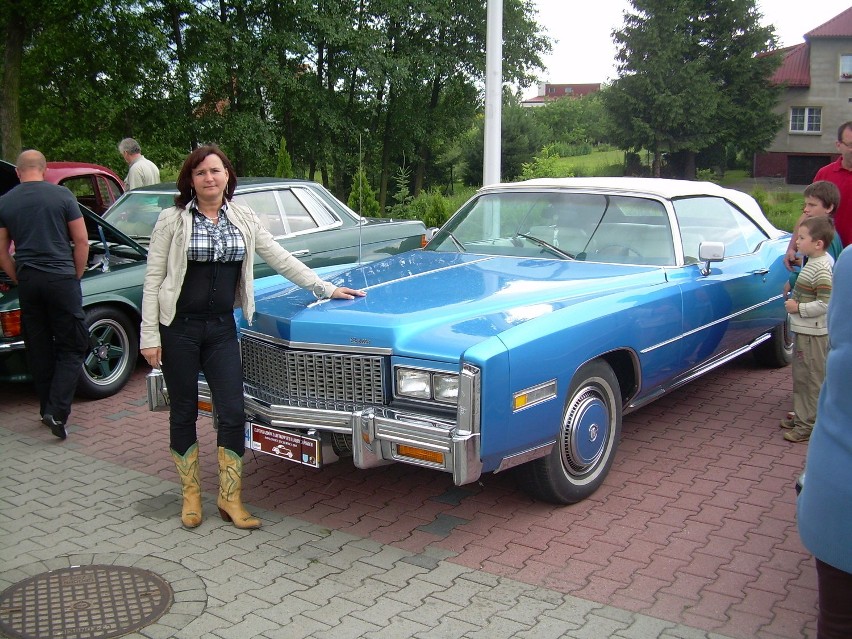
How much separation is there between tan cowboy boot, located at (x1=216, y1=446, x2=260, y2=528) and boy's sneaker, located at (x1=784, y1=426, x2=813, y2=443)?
3.44 m

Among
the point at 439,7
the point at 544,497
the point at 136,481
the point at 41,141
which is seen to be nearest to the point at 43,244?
the point at 136,481

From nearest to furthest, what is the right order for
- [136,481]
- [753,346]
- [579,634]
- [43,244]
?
1. [579,634]
2. [136,481]
3. [43,244]
4. [753,346]

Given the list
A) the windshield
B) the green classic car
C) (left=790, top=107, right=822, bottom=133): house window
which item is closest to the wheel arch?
the green classic car

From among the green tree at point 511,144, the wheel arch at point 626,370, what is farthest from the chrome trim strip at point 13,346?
the green tree at point 511,144

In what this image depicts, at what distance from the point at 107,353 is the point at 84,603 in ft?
11.5

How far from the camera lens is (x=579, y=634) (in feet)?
11.1

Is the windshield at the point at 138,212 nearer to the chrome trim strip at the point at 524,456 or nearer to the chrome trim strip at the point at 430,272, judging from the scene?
the chrome trim strip at the point at 430,272

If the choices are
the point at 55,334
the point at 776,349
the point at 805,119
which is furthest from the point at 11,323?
the point at 805,119

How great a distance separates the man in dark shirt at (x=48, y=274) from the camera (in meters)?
5.73

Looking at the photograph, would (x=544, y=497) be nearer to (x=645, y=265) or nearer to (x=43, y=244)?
(x=645, y=265)

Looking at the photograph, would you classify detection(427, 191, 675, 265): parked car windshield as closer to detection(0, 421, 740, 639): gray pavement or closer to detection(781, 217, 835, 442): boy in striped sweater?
detection(781, 217, 835, 442): boy in striped sweater

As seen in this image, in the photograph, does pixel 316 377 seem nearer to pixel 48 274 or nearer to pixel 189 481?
pixel 189 481

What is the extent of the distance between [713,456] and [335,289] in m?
2.60

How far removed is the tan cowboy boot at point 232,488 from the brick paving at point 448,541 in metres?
0.09
